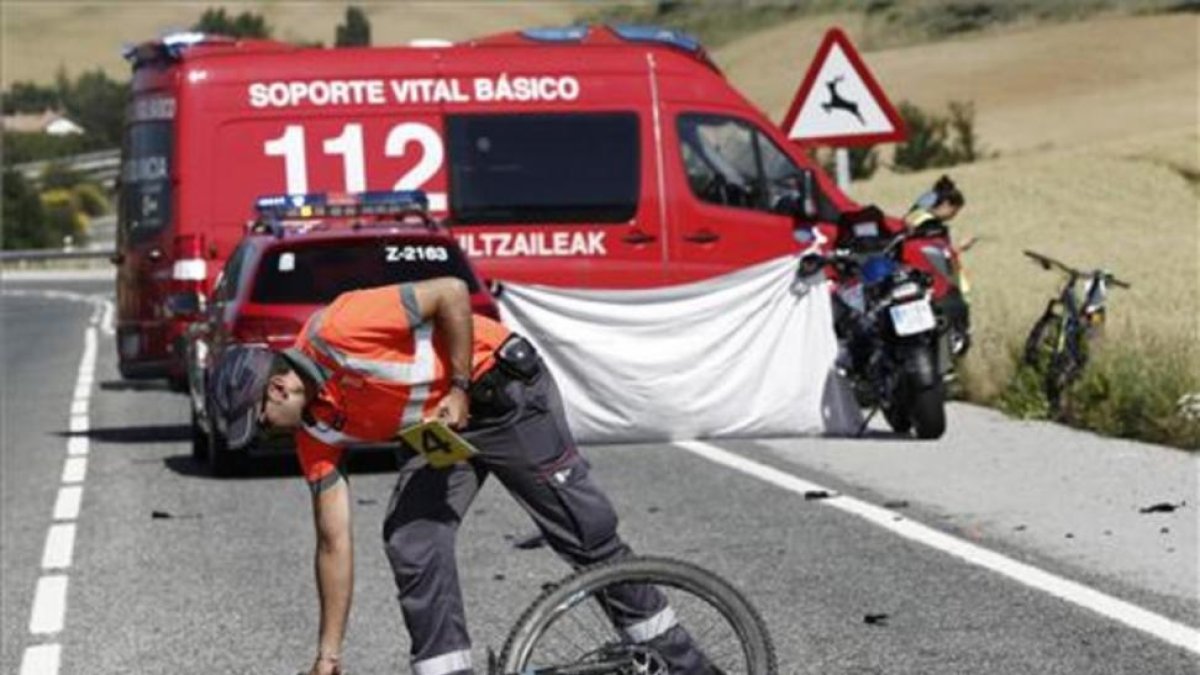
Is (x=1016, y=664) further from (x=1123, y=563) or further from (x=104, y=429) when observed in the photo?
(x=104, y=429)

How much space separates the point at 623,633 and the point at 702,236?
13.0 meters

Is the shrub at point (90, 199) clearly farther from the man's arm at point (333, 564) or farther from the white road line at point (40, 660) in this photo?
the man's arm at point (333, 564)

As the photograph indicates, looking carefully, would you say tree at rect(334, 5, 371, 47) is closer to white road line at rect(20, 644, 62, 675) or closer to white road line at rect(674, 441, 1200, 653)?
white road line at rect(674, 441, 1200, 653)

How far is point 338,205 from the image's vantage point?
55.4 ft

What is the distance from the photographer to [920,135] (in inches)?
2815

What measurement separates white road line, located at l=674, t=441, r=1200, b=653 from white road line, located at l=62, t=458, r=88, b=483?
3.94m

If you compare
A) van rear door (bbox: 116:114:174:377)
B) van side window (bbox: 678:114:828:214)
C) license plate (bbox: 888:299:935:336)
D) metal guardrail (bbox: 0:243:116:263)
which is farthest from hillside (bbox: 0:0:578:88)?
license plate (bbox: 888:299:935:336)

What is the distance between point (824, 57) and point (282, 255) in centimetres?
619

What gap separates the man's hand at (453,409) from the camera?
688cm

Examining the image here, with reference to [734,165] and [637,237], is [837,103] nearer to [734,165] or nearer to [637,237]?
[734,165]

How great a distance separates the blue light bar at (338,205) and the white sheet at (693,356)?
126cm

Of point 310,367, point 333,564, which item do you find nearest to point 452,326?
point 310,367

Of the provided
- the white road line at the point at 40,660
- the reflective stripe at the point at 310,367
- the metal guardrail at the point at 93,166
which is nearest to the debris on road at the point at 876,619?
the white road line at the point at 40,660

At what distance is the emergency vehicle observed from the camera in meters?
19.4
